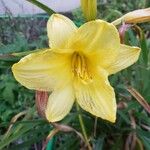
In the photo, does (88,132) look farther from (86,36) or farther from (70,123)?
(86,36)

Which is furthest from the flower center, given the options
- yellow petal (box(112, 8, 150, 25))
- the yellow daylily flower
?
yellow petal (box(112, 8, 150, 25))

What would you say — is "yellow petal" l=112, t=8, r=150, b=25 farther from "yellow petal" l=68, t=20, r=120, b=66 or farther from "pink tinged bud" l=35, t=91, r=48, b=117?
"pink tinged bud" l=35, t=91, r=48, b=117

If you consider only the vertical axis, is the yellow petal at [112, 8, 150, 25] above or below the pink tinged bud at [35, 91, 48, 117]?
above

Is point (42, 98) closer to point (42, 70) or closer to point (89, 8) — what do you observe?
point (42, 70)

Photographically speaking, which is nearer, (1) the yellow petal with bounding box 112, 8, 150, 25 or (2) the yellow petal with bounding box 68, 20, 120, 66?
(2) the yellow petal with bounding box 68, 20, 120, 66

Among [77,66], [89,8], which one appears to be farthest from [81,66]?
[89,8]

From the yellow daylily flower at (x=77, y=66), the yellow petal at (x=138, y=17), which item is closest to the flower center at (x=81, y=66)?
the yellow daylily flower at (x=77, y=66)

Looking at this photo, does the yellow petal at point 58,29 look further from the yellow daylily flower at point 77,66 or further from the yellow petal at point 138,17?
the yellow petal at point 138,17
